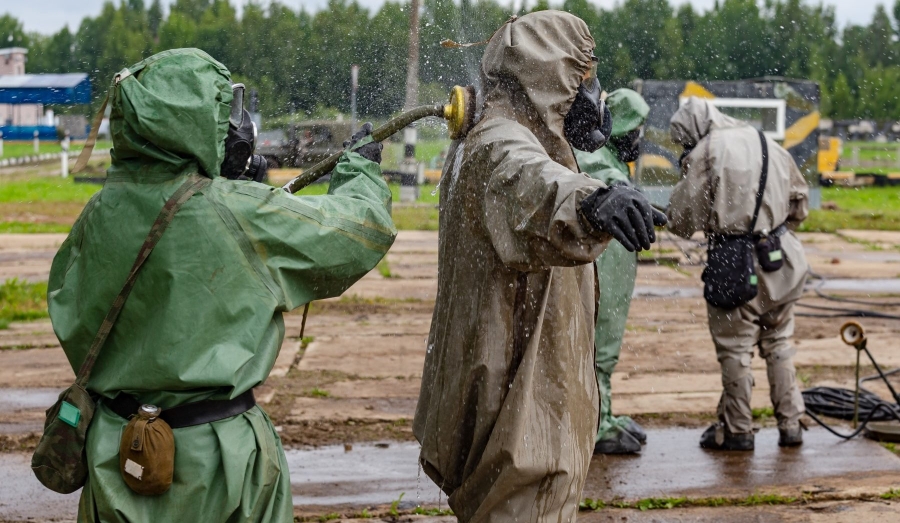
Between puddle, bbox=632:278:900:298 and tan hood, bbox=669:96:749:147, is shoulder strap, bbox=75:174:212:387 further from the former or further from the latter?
puddle, bbox=632:278:900:298

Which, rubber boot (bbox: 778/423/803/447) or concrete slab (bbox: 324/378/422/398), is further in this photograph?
concrete slab (bbox: 324/378/422/398)

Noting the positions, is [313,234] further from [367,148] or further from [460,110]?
[460,110]

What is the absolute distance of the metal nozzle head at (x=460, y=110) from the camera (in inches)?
131

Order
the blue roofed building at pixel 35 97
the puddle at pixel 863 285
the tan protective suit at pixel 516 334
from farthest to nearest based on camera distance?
the blue roofed building at pixel 35 97 < the puddle at pixel 863 285 < the tan protective suit at pixel 516 334


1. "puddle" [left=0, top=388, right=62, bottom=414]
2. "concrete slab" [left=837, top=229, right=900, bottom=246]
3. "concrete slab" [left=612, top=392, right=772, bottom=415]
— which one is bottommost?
"puddle" [left=0, top=388, right=62, bottom=414]

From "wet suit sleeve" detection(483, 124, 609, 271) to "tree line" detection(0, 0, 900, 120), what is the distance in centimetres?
132

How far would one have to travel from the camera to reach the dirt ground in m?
6.08

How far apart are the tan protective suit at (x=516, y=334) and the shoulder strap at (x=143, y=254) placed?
756 millimetres

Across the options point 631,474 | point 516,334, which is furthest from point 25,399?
point 516,334

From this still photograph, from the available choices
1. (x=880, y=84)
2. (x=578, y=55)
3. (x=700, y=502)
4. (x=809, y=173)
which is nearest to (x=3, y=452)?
(x=700, y=502)

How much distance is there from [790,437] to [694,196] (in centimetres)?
138

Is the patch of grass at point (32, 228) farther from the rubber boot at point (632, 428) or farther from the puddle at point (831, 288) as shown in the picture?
the rubber boot at point (632, 428)

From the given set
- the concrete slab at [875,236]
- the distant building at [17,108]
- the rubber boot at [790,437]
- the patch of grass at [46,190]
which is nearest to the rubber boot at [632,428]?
the rubber boot at [790,437]

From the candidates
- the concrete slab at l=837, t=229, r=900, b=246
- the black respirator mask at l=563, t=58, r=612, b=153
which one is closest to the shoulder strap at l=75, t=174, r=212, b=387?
the black respirator mask at l=563, t=58, r=612, b=153
